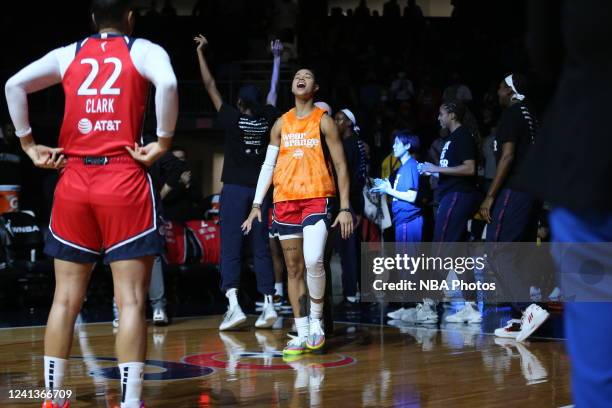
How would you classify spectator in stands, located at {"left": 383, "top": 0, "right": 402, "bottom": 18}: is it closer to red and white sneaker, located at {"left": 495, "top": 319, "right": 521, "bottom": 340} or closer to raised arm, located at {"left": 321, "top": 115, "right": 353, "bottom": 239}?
red and white sneaker, located at {"left": 495, "top": 319, "right": 521, "bottom": 340}

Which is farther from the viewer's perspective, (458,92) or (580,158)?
(458,92)

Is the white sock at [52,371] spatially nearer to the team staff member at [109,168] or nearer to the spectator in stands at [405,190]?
the team staff member at [109,168]

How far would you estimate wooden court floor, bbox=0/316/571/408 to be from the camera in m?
4.84

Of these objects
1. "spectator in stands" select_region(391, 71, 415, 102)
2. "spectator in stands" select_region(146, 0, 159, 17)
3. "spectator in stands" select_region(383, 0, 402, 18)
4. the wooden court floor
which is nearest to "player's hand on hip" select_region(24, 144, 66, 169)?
the wooden court floor

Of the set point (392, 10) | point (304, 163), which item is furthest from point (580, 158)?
point (392, 10)

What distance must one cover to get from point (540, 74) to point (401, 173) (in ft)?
21.0

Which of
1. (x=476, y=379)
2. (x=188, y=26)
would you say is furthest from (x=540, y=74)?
(x=188, y=26)

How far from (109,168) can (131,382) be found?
88 cm

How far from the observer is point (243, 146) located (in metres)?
7.78

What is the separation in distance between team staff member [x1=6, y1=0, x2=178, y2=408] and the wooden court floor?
0.73 m

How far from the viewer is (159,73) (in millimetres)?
3992

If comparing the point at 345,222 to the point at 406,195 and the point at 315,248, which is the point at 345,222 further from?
the point at 406,195

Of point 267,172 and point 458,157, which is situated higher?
point 458,157

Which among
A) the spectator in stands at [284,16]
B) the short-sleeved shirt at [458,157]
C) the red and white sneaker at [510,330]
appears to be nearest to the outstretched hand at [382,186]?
the short-sleeved shirt at [458,157]
